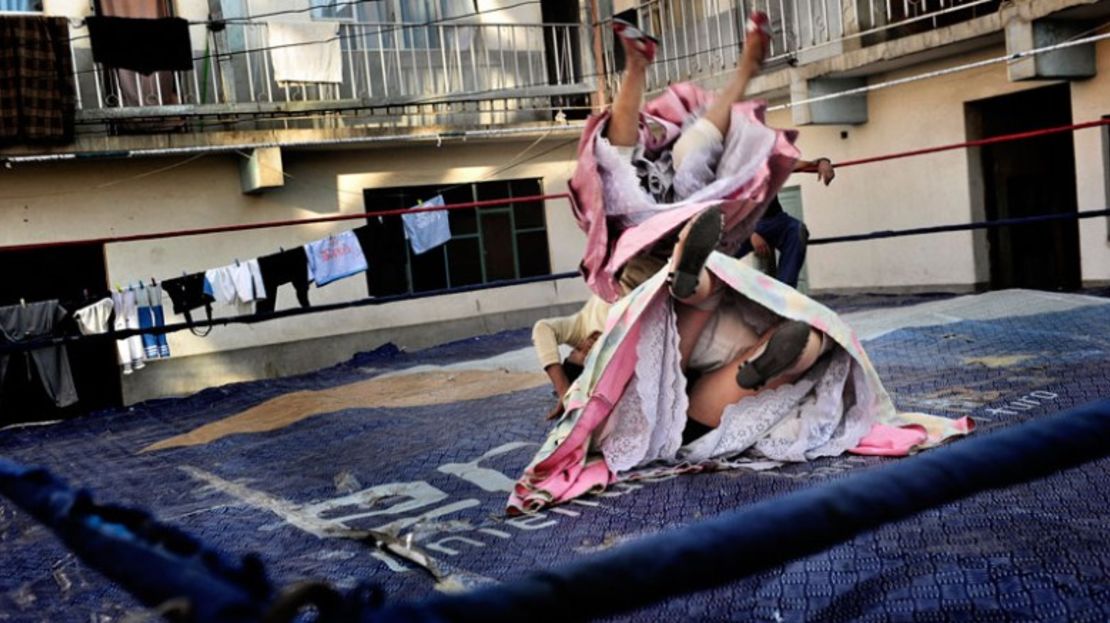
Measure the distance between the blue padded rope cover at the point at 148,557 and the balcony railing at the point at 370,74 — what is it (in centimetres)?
843

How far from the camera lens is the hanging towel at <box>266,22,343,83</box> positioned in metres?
9.67

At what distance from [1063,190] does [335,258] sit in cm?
608

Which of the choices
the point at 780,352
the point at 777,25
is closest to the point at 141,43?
the point at 777,25

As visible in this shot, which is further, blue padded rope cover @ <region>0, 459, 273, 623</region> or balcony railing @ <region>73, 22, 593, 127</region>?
balcony railing @ <region>73, 22, 593, 127</region>

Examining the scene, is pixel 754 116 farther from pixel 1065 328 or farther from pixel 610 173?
pixel 1065 328

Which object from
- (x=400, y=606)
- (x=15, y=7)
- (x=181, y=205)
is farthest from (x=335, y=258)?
(x=400, y=606)

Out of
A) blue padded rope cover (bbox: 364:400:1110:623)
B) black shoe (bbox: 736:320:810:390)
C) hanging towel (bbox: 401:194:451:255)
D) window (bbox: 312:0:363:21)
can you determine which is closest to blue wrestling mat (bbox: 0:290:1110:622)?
black shoe (bbox: 736:320:810:390)

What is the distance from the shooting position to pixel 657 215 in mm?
2955

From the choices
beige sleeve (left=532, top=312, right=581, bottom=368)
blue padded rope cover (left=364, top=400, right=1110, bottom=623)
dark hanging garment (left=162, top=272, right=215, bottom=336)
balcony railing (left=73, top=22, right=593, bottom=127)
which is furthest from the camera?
balcony railing (left=73, top=22, right=593, bottom=127)

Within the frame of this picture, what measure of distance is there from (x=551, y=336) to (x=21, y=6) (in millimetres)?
7834

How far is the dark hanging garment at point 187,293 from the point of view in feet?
24.2

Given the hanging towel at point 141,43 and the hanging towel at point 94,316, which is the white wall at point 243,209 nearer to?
the hanging towel at point 141,43

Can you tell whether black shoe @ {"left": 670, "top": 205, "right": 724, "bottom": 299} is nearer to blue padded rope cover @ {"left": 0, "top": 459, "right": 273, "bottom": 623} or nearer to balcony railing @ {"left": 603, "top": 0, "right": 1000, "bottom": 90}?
blue padded rope cover @ {"left": 0, "top": 459, "right": 273, "bottom": 623}

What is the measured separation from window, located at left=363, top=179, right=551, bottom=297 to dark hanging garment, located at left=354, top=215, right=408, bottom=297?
0.01 metres
